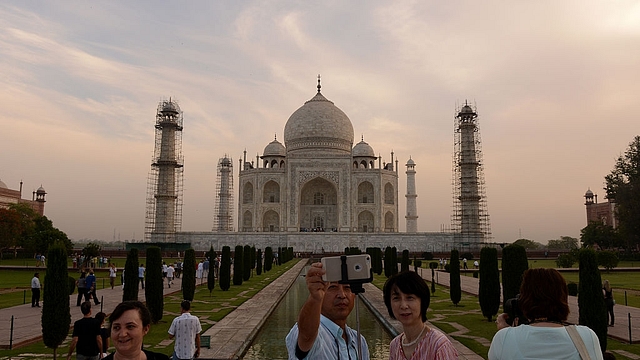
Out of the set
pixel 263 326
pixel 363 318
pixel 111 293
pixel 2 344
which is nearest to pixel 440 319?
pixel 363 318

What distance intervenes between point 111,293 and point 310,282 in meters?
14.0

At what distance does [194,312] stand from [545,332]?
9561mm

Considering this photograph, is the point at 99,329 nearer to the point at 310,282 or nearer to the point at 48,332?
the point at 48,332

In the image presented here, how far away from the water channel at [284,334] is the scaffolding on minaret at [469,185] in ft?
79.1

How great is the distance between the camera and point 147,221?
36656mm

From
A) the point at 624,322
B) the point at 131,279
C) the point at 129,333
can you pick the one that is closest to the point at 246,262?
the point at 131,279

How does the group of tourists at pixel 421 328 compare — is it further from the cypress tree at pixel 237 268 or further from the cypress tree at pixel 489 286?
the cypress tree at pixel 237 268

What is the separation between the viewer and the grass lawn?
7.04 m

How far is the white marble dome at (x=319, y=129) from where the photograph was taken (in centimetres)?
4266

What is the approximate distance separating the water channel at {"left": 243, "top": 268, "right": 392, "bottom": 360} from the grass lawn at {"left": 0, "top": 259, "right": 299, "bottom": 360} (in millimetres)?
991

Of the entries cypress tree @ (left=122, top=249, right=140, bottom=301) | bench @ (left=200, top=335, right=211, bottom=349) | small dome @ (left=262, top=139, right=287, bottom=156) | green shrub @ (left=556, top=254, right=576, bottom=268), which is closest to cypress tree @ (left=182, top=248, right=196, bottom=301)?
cypress tree @ (left=122, top=249, right=140, bottom=301)

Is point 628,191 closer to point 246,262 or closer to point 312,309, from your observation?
point 246,262

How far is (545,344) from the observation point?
6.38 feet

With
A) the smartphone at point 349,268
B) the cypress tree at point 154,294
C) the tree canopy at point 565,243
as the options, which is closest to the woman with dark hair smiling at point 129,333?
the smartphone at point 349,268
